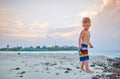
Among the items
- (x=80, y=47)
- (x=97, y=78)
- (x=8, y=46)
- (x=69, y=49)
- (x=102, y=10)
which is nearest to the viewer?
(x=80, y=47)

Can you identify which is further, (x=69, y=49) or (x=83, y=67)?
(x=69, y=49)

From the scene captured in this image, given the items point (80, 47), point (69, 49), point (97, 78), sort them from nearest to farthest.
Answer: point (80, 47) → point (69, 49) → point (97, 78)

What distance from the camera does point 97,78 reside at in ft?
15.2

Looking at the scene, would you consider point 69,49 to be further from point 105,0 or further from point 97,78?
point 97,78

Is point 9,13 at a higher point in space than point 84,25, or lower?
higher

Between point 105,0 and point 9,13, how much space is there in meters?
1.54

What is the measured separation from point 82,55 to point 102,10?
2.91 ft

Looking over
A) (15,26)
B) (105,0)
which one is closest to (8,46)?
(15,26)

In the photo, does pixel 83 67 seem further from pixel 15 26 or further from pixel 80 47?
pixel 15 26

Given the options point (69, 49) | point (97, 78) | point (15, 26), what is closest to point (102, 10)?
point (69, 49)

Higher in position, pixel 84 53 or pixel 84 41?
pixel 84 41

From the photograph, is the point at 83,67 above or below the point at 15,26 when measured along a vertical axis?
below

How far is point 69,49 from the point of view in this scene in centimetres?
305

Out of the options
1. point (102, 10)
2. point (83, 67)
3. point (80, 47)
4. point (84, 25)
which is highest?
point (102, 10)
